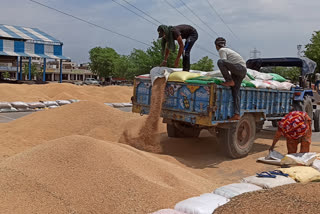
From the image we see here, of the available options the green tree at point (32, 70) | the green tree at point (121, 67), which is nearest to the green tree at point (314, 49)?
the green tree at point (121, 67)

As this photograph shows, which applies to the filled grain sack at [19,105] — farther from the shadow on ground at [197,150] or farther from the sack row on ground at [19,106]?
the shadow on ground at [197,150]

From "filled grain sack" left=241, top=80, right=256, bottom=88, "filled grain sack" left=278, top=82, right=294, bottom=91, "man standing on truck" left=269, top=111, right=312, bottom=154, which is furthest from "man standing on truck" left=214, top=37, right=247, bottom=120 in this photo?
"filled grain sack" left=278, top=82, right=294, bottom=91

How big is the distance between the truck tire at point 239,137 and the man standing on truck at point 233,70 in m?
0.40

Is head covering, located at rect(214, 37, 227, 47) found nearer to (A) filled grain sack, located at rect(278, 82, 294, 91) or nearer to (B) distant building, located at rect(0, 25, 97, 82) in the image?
(A) filled grain sack, located at rect(278, 82, 294, 91)

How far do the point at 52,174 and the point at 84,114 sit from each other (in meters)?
5.71

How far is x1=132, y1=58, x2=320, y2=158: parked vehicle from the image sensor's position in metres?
6.73

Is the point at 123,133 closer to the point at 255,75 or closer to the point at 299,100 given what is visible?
the point at 255,75

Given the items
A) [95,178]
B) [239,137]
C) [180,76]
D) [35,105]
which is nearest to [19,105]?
[35,105]

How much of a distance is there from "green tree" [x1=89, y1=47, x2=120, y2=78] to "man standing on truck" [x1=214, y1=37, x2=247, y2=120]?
2171 inches

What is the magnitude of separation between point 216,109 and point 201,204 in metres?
3.12

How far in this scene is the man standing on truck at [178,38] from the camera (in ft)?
25.3

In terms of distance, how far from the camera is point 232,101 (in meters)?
7.11

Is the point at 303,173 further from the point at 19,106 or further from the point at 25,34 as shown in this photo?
the point at 25,34

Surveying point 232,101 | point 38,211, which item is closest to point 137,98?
point 232,101
